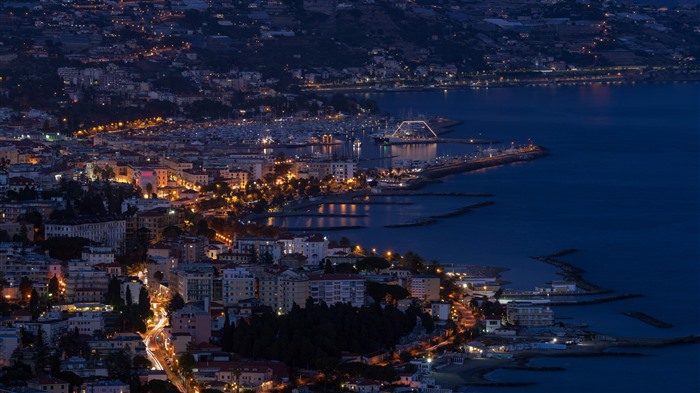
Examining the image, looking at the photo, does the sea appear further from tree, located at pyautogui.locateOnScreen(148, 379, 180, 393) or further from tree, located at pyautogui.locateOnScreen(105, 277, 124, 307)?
tree, located at pyautogui.locateOnScreen(105, 277, 124, 307)

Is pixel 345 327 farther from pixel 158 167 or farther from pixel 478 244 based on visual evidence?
pixel 158 167

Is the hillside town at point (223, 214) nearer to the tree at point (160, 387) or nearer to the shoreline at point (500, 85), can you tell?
the tree at point (160, 387)

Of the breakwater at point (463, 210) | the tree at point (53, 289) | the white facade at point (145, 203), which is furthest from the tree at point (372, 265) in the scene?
the breakwater at point (463, 210)

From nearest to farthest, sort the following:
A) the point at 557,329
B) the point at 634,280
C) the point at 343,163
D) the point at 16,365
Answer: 1. the point at 16,365
2. the point at 557,329
3. the point at 634,280
4. the point at 343,163

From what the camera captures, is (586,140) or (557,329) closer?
(557,329)

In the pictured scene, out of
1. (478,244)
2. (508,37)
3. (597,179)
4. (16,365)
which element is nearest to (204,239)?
(478,244)

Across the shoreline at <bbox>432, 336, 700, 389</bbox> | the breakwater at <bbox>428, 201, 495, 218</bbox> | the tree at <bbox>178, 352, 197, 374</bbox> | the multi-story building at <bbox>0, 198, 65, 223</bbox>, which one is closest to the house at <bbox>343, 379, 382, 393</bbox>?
the shoreline at <bbox>432, 336, 700, 389</bbox>

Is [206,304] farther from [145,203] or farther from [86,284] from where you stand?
[145,203]
